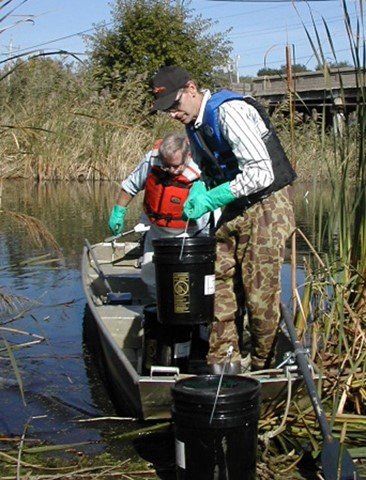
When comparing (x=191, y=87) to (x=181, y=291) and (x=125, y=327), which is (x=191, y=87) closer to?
(x=181, y=291)

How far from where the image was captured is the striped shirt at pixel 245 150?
5258 mm

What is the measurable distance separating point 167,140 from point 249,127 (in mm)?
1304

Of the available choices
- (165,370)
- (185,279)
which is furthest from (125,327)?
(165,370)

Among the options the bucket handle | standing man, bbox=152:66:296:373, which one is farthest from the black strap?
the bucket handle

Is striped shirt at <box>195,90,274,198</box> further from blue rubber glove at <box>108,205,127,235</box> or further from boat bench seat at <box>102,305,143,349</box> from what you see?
blue rubber glove at <box>108,205,127,235</box>

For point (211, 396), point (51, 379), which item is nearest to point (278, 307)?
point (211, 396)

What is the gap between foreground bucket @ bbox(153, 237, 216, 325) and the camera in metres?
5.45

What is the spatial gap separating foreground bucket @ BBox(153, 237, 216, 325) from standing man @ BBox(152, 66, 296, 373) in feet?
0.50

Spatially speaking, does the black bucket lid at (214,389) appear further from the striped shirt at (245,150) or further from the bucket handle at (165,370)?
the striped shirt at (245,150)

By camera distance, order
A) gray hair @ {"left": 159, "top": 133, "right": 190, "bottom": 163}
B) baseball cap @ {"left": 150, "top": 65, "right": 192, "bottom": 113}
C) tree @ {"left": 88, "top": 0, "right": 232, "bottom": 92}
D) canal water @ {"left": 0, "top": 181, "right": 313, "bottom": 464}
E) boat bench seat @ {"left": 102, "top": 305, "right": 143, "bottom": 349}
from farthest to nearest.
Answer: tree @ {"left": 88, "top": 0, "right": 232, "bottom": 92}
boat bench seat @ {"left": 102, "top": 305, "right": 143, "bottom": 349}
gray hair @ {"left": 159, "top": 133, "right": 190, "bottom": 163}
canal water @ {"left": 0, "top": 181, "right": 313, "bottom": 464}
baseball cap @ {"left": 150, "top": 65, "right": 192, "bottom": 113}

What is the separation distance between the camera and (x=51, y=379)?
6.86m

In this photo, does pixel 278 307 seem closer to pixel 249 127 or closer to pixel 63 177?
pixel 249 127

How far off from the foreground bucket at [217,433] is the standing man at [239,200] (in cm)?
119

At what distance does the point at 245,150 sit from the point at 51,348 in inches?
122
